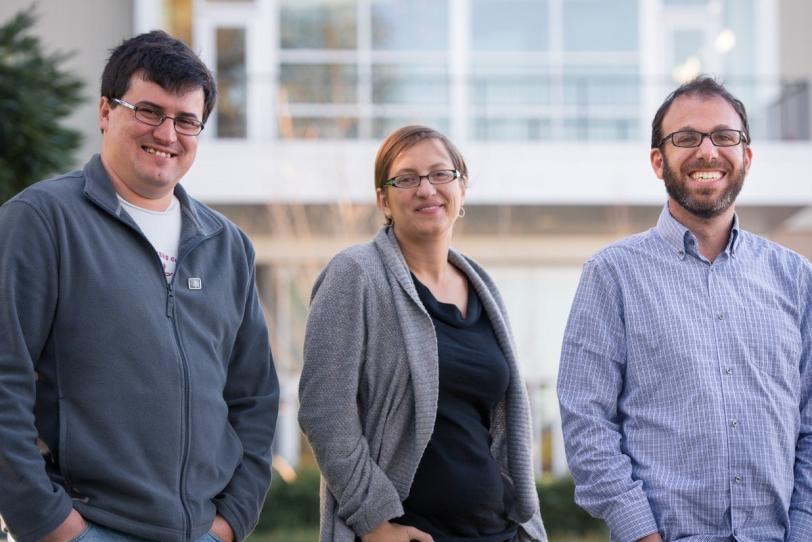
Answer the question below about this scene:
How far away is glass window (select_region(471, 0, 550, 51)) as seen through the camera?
1891 centimetres

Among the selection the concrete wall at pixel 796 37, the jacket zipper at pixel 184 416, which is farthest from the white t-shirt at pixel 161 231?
the concrete wall at pixel 796 37

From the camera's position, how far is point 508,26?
19047 mm

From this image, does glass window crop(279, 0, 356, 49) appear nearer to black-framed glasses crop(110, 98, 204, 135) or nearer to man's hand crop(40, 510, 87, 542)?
black-framed glasses crop(110, 98, 204, 135)

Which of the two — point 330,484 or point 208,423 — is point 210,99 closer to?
point 208,423

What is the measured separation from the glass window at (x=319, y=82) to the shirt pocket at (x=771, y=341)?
14.9 metres

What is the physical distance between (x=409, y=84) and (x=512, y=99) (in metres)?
1.68

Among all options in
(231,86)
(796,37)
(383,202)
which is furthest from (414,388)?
(796,37)

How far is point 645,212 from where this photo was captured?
1747cm

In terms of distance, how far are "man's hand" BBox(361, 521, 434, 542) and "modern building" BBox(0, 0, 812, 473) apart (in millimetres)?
12741

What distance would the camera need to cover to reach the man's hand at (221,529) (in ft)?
11.9

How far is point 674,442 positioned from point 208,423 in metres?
1.45

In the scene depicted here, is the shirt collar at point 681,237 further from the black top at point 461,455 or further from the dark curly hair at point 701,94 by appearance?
the black top at point 461,455

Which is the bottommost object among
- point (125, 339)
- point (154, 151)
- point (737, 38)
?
point (125, 339)

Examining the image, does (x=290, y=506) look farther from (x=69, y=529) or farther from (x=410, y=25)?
(x=69, y=529)
